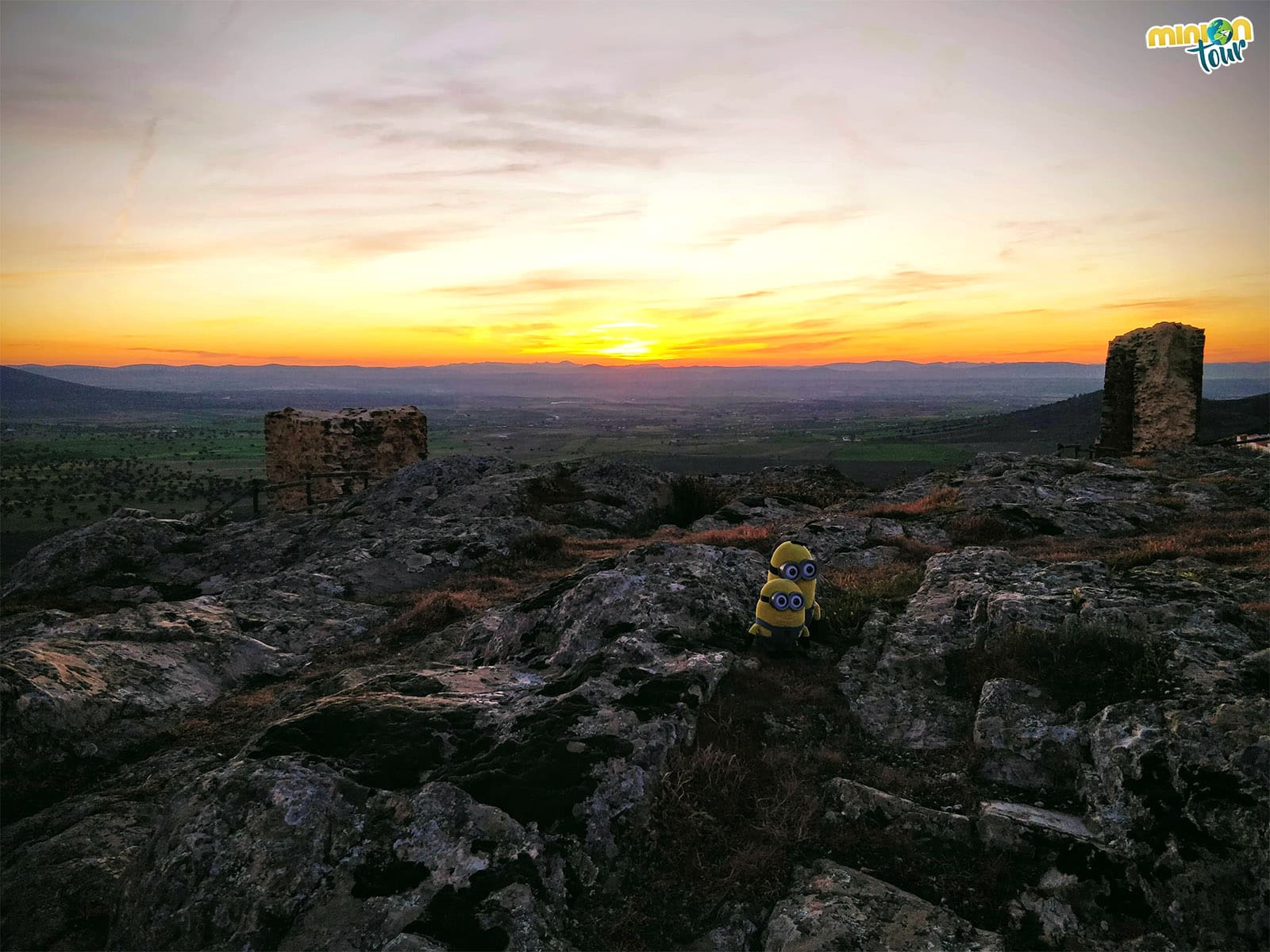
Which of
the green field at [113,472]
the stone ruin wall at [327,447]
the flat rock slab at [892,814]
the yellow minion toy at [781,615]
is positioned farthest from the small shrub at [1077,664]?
the green field at [113,472]

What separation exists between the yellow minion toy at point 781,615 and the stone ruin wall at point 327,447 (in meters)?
16.8

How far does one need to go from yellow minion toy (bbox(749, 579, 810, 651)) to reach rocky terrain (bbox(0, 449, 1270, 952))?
0.20 m

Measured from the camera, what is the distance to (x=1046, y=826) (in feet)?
11.5

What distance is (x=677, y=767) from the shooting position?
13.6 ft

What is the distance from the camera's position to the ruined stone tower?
20.6m

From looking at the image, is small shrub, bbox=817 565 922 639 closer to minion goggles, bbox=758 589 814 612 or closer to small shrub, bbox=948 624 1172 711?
minion goggles, bbox=758 589 814 612

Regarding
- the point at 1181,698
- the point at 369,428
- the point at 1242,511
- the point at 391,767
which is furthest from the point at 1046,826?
the point at 369,428

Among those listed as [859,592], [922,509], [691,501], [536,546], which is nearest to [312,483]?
[536,546]

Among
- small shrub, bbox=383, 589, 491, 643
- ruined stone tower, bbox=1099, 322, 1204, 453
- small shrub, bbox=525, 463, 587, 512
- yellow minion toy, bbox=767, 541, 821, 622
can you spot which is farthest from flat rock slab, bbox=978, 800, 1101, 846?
ruined stone tower, bbox=1099, 322, 1204, 453

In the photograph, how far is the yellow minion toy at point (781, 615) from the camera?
5.51 metres

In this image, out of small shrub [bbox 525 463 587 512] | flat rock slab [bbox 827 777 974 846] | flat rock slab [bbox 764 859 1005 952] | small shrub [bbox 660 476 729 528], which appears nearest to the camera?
flat rock slab [bbox 764 859 1005 952]

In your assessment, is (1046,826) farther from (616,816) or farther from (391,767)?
(391,767)

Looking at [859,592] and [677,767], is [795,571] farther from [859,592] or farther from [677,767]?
[677,767]

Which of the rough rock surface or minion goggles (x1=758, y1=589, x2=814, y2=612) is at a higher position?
minion goggles (x1=758, y1=589, x2=814, y2=612)
